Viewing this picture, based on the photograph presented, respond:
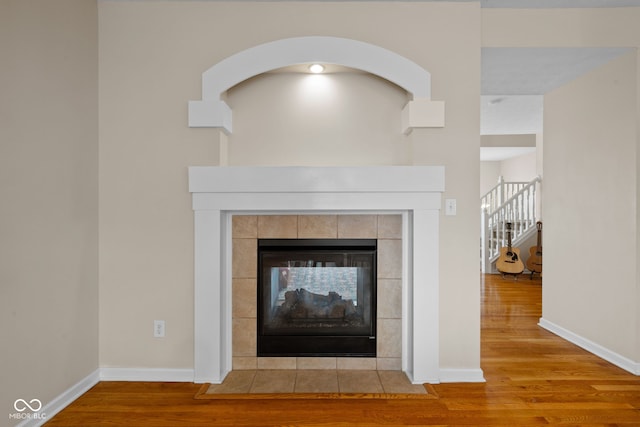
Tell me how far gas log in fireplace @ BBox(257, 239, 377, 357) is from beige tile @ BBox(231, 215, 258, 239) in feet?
0.31

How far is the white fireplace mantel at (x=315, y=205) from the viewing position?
2.72 meters

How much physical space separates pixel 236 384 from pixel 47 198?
1623mm

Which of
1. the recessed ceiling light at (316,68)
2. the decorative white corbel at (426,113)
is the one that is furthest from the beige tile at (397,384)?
the recessed ceiling light at (316,68)

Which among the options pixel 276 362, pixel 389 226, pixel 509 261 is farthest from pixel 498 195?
pixel 276 362

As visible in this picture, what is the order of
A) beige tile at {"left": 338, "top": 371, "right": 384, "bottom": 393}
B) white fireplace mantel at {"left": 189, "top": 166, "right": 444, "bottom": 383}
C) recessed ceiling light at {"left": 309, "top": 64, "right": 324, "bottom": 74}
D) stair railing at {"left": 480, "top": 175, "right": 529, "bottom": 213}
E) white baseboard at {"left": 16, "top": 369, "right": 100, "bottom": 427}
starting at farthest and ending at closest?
1. stair railing at {"left": 480, "top": 175, "right": 529, "bottom": 213}
2. recessed ceiling light at {"left": 309, "top": 64, "right": 324, "bottom": 74}
3. white fireplace mantel at {"left": 189, "top": 166, "right": 444, "bottom": 383}
4. beige tile at {"left": 338, "top": 371, "right": 384, "bottom": 393}
5. white baseboard at {"left": 16, "top": 369, "right": 100, "bottom": 427}

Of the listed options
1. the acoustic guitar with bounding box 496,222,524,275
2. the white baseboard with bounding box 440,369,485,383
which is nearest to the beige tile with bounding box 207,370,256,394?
the white baseboard with bounding box 440,369,485,383

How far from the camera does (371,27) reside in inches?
110

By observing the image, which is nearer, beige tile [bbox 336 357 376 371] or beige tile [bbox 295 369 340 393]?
beige tile [bbox 295 369 340 393]

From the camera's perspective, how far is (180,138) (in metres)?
2.78

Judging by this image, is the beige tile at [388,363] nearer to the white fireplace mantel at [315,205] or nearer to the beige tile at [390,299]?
the white fireplace mantel at [315,205]

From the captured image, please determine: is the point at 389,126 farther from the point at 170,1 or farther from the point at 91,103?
the point at 91,103

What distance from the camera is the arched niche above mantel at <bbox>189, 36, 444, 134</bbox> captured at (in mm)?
2740

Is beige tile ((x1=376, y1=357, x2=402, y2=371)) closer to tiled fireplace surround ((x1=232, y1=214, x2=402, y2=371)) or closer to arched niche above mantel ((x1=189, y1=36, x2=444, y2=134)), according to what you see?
tiled fireplace surround ((x1=232, y1=214, x2=402, y2=371))

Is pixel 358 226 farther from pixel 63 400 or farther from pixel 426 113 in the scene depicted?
pixel 63 400
